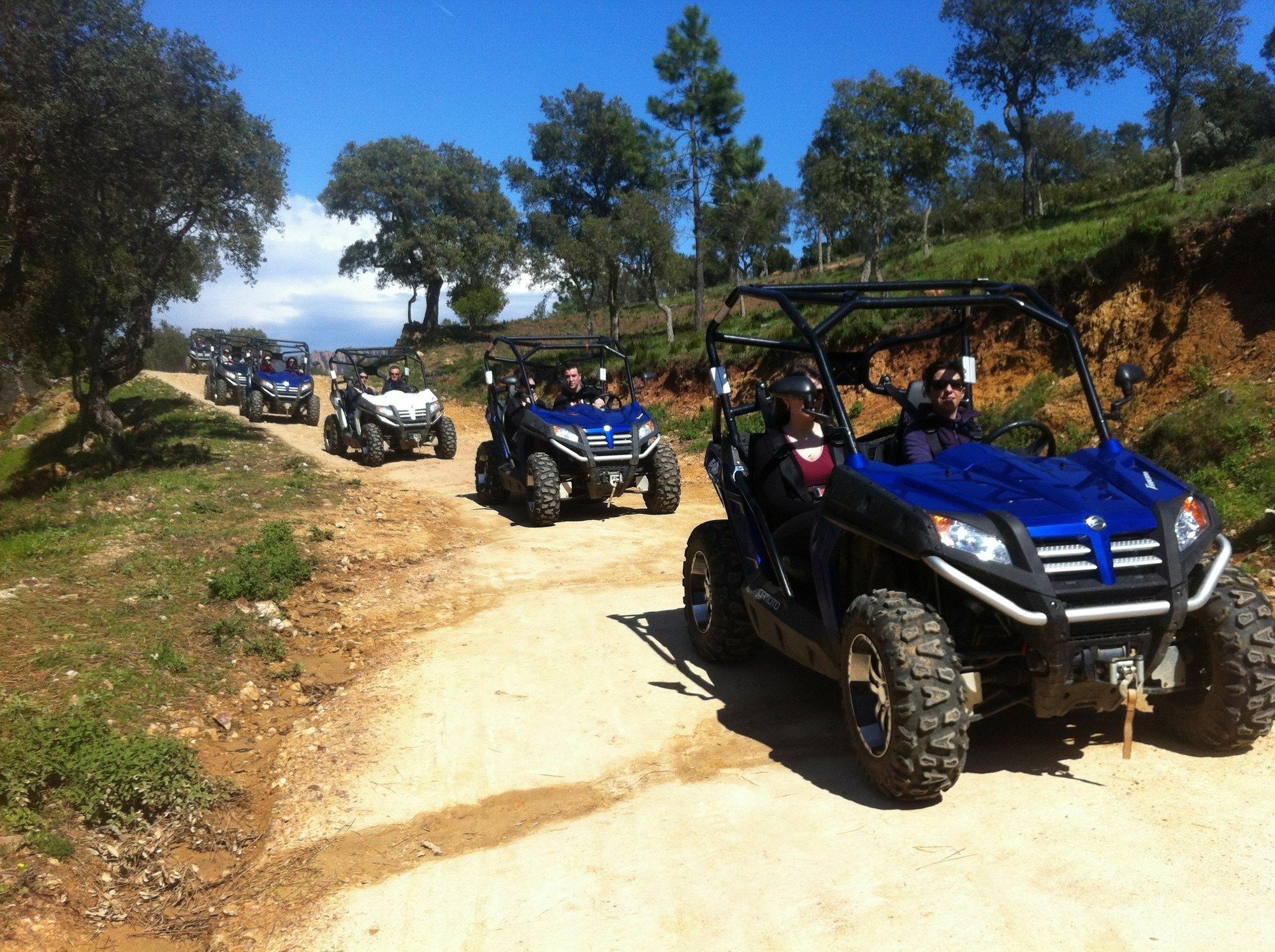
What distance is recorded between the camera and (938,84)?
26344mm

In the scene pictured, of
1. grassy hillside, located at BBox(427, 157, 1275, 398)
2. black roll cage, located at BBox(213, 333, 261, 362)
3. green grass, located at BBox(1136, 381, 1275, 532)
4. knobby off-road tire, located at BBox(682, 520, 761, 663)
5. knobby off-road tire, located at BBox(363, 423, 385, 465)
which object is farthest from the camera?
black roll cage, located at BBox(213, 333, 261, 362)

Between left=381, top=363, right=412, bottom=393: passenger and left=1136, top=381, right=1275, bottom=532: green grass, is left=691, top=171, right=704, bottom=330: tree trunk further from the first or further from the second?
left=1136, top=381, right=1275, bottom=532: green grass

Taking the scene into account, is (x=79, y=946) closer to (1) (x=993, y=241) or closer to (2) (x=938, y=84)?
(1) (x=993, y=241)

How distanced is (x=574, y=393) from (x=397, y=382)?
649cm

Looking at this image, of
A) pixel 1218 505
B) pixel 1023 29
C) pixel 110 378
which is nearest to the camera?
pixel 1218 505

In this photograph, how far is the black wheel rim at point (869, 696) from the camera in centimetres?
365

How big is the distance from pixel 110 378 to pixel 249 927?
15914mm

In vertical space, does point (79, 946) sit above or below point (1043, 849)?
below

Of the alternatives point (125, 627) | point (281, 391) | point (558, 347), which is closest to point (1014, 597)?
point (125, 627)

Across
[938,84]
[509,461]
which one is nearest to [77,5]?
[509,461]

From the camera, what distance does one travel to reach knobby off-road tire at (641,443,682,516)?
35.6 ft

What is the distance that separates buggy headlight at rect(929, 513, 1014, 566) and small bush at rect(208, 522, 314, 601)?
18.2 feet

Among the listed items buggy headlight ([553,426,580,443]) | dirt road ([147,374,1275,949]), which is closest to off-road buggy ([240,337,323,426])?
buggy headlight ([553,426,580,443])

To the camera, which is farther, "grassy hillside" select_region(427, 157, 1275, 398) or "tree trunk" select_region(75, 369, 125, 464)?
"tree trunk" select_region(75, 369, 125, 464)
